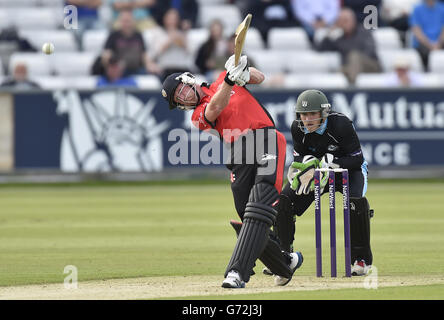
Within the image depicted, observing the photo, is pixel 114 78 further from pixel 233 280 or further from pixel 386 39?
pixel 233 280

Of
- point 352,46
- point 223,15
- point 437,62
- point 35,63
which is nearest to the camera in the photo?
point 35,63

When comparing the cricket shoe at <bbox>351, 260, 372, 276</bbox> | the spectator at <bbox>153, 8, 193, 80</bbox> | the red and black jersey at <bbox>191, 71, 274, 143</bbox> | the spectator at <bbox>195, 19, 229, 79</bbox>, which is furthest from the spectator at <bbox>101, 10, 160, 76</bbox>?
the red and black jersey at <bbox>191, 71, 274, 143</bbox>

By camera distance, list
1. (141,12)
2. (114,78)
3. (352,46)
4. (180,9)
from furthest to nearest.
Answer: (141,12) → (180,9) → (352,46) → (114,78)

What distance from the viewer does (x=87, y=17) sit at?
21.3 m

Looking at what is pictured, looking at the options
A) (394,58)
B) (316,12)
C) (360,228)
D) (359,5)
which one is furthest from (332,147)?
(359,5)

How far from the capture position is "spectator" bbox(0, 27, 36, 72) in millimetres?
20438

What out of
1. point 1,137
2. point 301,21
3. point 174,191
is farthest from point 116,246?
point 301,21

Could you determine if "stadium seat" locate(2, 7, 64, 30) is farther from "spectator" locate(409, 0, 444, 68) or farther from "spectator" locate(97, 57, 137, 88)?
"spectator" locate(409, 0, 444, 68)

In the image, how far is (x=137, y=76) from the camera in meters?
19.8

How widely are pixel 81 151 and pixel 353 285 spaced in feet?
36.6

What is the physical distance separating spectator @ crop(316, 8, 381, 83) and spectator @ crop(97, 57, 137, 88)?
4.24 metres

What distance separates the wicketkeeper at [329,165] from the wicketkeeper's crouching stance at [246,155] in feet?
2.40

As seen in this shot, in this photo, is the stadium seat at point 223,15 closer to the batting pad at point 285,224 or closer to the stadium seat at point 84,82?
the stadium seat at point 84,82

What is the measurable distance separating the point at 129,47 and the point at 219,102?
41.4ft
